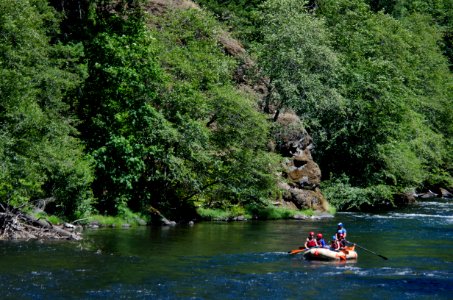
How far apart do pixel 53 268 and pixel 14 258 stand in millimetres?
2280

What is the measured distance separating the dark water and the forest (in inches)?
157

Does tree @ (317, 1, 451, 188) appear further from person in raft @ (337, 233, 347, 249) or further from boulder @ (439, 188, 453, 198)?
person in raft @ (337, 233, 347, 249)

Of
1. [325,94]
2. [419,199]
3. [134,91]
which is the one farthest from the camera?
[419,199]

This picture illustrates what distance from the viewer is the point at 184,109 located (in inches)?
1618

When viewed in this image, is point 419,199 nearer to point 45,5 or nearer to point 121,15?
point 121,15

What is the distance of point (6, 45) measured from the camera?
109 feet

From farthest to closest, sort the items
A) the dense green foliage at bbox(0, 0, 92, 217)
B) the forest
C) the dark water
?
1. the forest
2. the dense green foliage at bbox(0, 0, 92, 217)
3. the dark water

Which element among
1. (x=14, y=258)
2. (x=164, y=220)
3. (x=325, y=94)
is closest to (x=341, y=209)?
(x=325, y=94)

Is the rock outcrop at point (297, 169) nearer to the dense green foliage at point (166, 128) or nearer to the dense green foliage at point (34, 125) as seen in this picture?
the dense green foliage at point (166, 128)

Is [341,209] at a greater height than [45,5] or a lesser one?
lesser

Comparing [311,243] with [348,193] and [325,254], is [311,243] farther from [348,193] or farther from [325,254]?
[348,193]

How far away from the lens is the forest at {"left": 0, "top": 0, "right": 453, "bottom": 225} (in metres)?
34.7

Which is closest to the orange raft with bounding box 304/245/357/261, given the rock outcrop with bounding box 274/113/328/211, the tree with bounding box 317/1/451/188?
the rock outcrop with bounding box 274/113/328/211

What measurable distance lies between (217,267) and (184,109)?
17.0m
